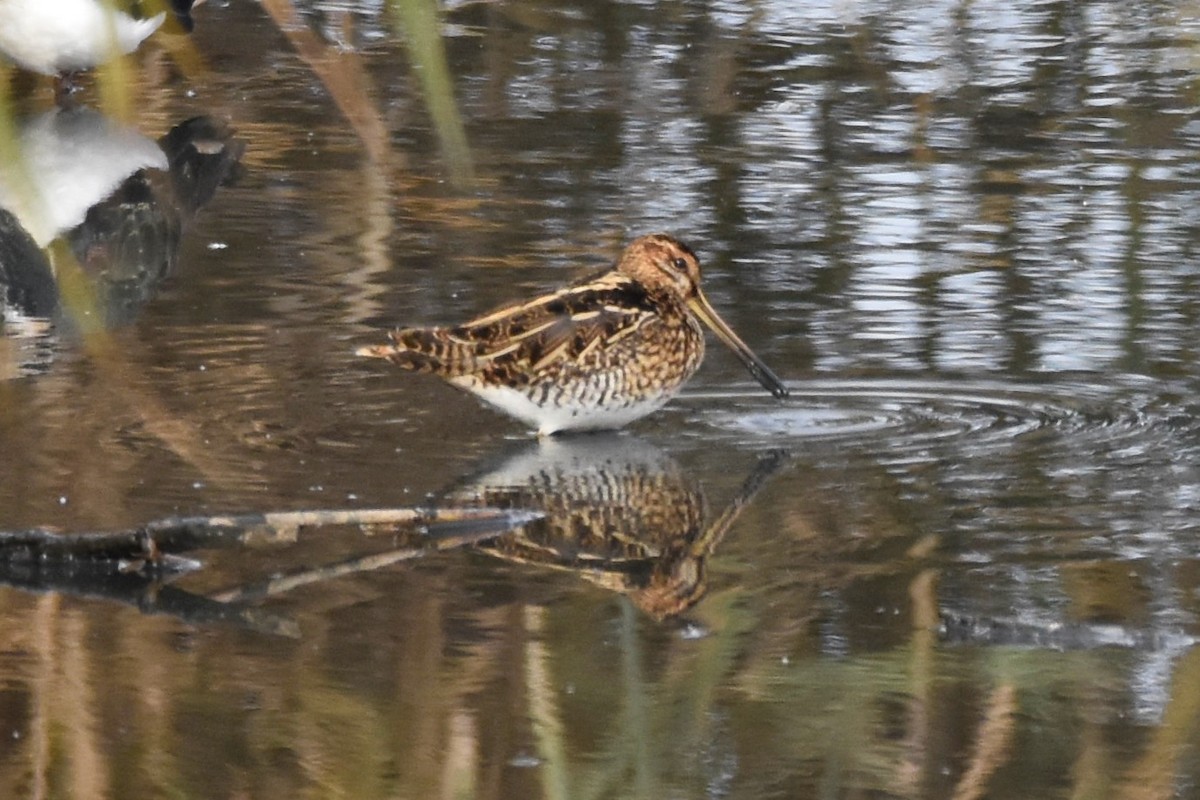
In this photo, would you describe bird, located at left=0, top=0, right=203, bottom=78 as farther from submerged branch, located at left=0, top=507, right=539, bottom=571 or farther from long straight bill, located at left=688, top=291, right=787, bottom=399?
submerged branch, located at left=0, top=507, right=539, bottom=571

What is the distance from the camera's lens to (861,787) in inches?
140

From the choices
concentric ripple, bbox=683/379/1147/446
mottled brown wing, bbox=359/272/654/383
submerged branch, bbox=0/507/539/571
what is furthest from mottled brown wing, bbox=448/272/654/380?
submerged branch, bbox=0/507/539/571

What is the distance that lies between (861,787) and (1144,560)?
1398mm

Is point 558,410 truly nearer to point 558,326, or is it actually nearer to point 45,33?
point 558,326

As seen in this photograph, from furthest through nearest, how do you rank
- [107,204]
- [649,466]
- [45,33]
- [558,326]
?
[45,33], [107,204], [558,326], [649,466]

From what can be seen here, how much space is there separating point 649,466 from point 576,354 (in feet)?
1.49

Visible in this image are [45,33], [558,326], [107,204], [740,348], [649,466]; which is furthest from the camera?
[45,33]

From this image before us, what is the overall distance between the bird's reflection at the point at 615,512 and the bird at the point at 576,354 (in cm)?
11

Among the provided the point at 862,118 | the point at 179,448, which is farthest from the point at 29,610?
the point at 862,118

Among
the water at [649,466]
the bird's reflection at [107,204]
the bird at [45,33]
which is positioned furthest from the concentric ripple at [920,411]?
the bird at [45,33]

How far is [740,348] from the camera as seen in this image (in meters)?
6.03

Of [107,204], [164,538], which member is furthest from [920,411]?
[107,204]

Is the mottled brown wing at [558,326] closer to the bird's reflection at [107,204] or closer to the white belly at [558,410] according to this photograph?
the white belly at [558,410]

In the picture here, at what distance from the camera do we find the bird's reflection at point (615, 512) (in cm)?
465
